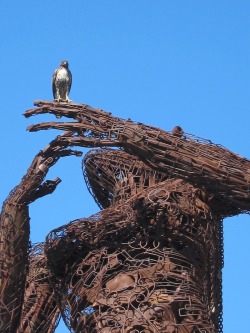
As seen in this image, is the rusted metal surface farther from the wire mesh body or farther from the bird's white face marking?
the bird's white face marking

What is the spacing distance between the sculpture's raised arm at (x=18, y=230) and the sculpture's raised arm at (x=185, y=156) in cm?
70

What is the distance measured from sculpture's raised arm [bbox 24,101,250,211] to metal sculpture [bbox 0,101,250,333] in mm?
18

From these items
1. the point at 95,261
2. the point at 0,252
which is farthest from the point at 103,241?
the point at 0,252

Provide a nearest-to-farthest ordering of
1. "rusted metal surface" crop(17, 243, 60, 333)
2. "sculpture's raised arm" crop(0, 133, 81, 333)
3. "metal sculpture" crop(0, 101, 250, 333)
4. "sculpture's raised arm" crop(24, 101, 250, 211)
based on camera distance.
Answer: "sculpture's raised arm" crop(24, 101, 250, 211) → "metal sculpture" crop(0, 101, 250, 333) → "sculpture's raised arm" crop(0, 133, 81, 333) → "rusted metal surface" crop(17, 243, 60, 333)

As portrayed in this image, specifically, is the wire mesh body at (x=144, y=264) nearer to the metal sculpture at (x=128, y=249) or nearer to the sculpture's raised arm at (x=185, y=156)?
the metal sculpture at (x=128, y=249)

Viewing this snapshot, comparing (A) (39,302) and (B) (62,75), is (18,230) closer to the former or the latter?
(A) (39,302)

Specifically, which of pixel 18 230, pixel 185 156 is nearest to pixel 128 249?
pixel 18 230

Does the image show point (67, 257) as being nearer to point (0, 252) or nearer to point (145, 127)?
point (0, 252)

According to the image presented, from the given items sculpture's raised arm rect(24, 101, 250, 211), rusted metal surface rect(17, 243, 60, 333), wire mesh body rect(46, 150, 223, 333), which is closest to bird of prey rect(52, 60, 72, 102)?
sculpture's raised arm rect(24, 101, 250, 211)

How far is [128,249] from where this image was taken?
12.0 m

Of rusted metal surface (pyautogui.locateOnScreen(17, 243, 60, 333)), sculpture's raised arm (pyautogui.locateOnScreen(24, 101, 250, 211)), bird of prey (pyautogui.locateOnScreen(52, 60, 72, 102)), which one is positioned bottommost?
rusted metal surface (pyautogui.locateOnScreen(17, 243, 60, 333))

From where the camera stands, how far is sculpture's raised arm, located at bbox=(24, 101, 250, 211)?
10758 millimetres

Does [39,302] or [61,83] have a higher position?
[61,83]

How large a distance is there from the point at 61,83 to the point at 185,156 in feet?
6.44
